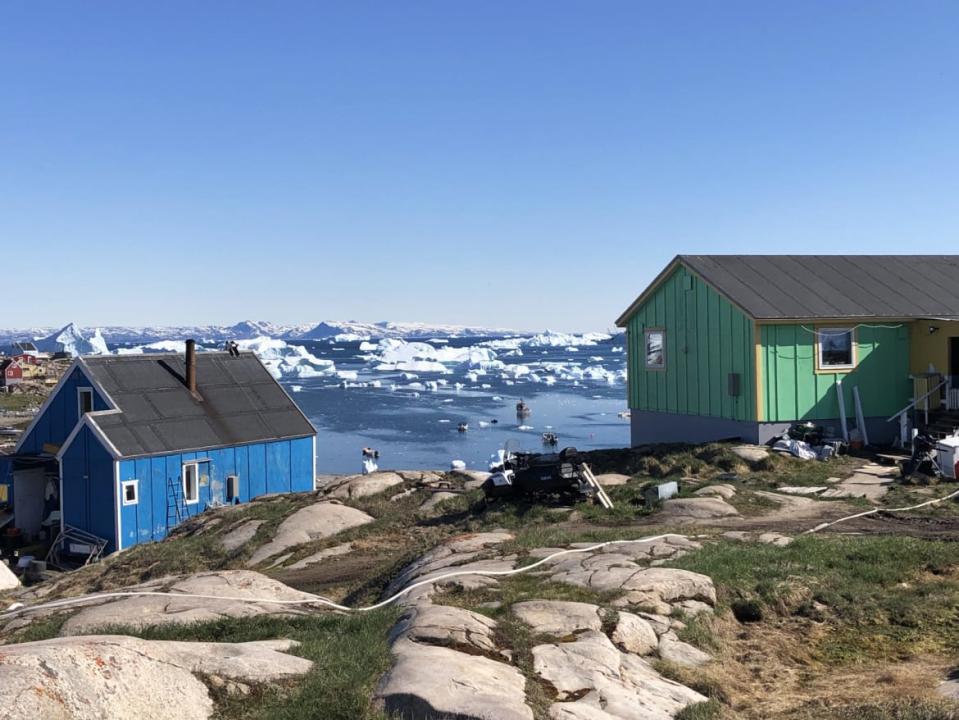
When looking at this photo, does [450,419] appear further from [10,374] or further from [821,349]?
[821,349]

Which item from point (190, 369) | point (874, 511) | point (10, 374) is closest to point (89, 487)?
point (190, 369)

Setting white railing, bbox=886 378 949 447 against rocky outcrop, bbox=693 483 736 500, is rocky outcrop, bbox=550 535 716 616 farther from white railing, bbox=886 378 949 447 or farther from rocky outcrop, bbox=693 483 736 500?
white railing, bbox=886 378 949 447

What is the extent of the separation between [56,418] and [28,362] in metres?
50.4

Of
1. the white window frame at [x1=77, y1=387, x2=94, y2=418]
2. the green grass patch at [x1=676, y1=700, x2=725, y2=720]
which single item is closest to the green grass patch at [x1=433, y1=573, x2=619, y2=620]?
the green grass patch at [x1=676, y1=700, x2=725, y2=720]

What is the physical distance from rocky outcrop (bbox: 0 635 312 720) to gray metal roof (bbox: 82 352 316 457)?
738 inches

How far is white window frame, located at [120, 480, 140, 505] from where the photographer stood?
24297 mm

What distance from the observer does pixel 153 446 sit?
25.2 m

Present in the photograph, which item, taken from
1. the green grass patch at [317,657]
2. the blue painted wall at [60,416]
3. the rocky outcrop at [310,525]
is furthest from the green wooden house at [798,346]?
the blue painted wall at [60,416]

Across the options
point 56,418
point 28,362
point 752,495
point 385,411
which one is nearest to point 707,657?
point 752,495

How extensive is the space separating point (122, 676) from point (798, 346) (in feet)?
69.2

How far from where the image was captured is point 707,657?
9.33 metres

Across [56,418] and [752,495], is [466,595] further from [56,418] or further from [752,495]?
[56,418]

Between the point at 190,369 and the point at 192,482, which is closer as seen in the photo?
the point at 192,482

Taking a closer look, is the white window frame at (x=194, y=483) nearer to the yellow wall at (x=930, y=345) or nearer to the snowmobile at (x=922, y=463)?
the snowmobile at (x=922, y=463)
